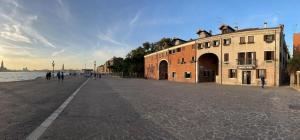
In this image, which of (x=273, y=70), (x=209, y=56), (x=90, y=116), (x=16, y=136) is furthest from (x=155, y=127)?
(x=209, y=56)

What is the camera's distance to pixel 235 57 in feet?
119

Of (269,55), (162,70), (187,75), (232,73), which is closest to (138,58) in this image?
(162,70)

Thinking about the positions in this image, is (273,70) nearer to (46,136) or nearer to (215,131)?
(215,131)

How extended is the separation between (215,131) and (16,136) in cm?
518

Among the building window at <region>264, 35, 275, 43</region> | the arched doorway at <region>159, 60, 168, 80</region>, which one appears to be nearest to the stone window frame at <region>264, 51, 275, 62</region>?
the building window at <region>264, 35, 275, 43</region>

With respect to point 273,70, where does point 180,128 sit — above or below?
below

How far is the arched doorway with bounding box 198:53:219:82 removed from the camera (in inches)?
1725

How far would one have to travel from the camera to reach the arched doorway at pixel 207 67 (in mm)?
43812

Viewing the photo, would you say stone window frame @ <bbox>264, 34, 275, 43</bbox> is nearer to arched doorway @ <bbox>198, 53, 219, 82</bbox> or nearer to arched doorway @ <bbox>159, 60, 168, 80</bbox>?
arched doorway @ <bbox>198, 53, 219, 82</bbox>

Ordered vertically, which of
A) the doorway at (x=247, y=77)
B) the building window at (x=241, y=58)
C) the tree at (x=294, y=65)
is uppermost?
the building window at (x=241, y=58)

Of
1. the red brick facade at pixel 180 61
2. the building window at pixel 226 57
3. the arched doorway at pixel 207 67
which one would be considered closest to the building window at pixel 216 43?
the building window at pixel 226 57

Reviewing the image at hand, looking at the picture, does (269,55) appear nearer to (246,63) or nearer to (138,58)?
(246,63)

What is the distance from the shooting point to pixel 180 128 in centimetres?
689

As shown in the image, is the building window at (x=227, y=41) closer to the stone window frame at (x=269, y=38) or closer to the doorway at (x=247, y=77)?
the doorway at (x=247, y=77)
